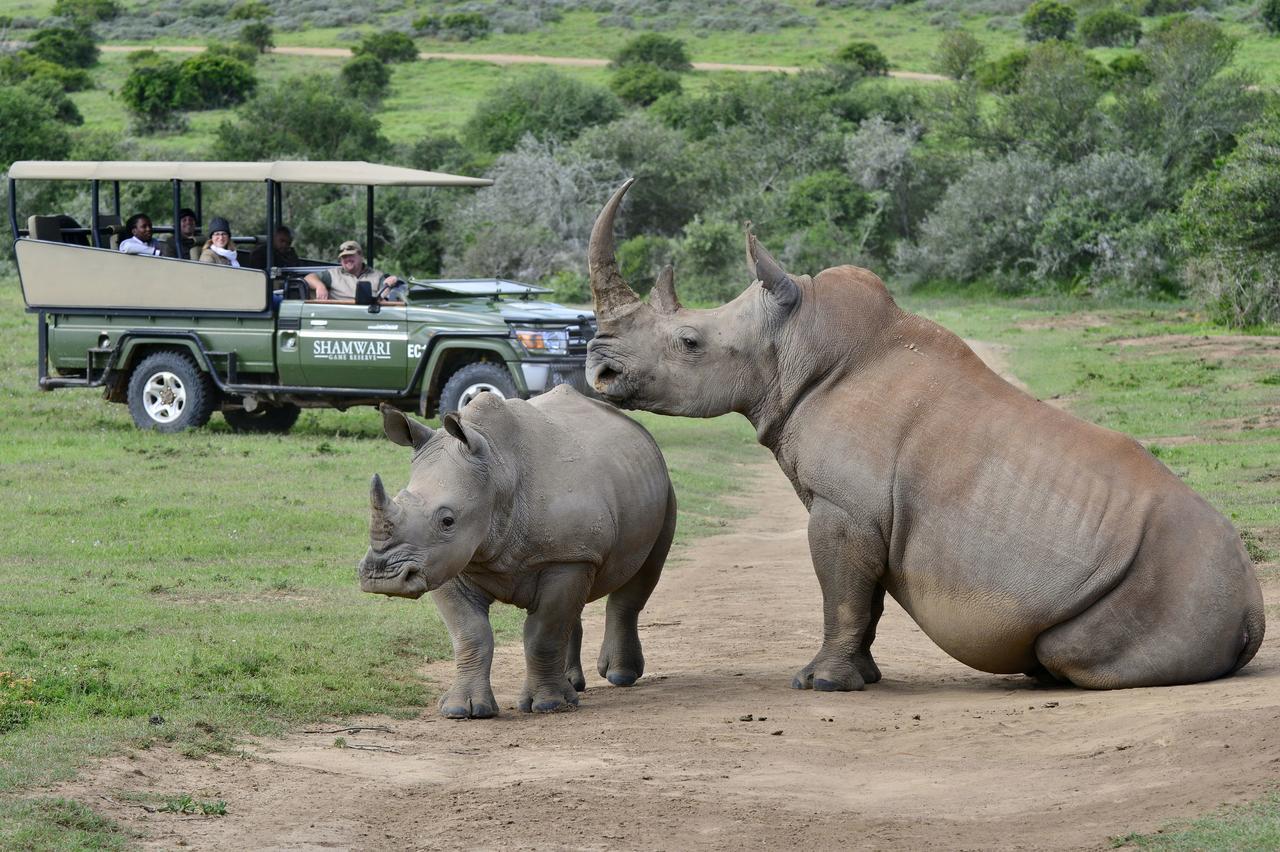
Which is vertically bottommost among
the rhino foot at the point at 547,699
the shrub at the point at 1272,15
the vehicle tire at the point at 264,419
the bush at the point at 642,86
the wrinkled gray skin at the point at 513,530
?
the vehicle tire at the point at 264,419

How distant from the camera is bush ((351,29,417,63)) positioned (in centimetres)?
6656

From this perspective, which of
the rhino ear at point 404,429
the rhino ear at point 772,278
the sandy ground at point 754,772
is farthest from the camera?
the rhino ear at point 772,278

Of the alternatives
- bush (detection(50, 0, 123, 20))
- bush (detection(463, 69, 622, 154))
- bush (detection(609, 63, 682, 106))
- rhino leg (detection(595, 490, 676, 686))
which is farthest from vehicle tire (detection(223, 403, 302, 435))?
bush (detection(50, 0, 123, 20))

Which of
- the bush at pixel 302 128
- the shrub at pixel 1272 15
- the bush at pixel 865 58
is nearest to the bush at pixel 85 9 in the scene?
the bush at pixel 302 128

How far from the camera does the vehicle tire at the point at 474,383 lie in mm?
18094

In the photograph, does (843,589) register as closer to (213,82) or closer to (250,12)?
(213,82)

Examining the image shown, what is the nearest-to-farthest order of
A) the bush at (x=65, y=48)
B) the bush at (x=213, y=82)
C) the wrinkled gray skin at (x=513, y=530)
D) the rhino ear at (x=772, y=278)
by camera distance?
the wrinkled gray skin at (x=513, y=530), the rhino ear at (x=772, y=278), the bush at (x=213, y=82), the bush at (x=65, y=48)

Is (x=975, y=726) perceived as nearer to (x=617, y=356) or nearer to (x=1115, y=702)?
(x=1115, y=702)

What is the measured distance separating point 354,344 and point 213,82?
4240 centimetres

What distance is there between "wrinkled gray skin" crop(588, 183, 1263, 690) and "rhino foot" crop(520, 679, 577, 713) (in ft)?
3.85

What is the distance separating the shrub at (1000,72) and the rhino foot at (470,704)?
49.7m

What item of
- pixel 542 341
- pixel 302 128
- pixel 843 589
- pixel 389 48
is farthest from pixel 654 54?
pixel 843 589

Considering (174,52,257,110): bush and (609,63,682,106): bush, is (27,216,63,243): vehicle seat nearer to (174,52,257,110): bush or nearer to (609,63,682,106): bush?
(174,52,257,110): bush

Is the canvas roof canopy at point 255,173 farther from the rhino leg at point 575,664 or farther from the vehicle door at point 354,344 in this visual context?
the rhino leg at point 575,664
